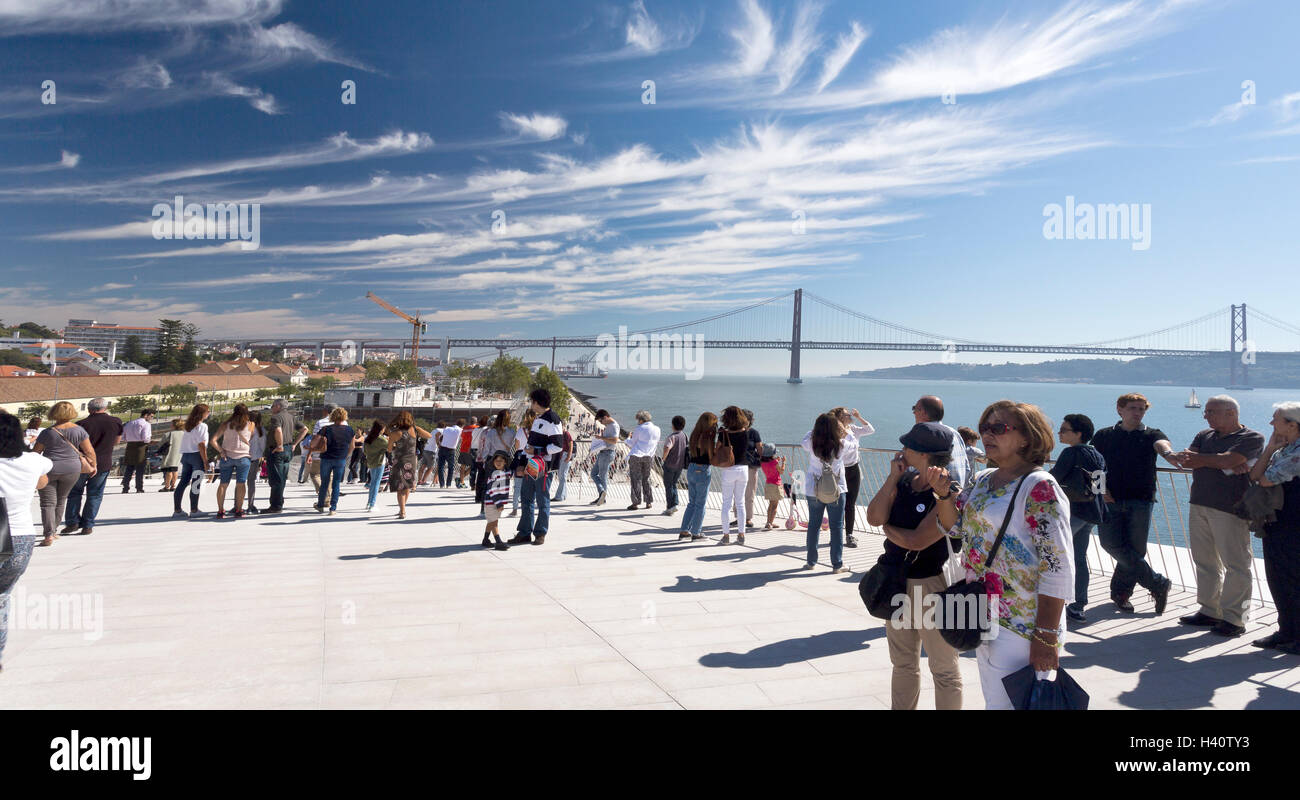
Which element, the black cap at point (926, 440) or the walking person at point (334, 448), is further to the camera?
the walking person at point (334, 448)

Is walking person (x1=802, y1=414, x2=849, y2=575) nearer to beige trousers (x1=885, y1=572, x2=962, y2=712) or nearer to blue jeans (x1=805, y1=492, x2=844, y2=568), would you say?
blue jeans (x1=805, y1=492, x2=844, y2=568)

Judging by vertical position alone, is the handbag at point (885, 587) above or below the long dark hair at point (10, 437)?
below

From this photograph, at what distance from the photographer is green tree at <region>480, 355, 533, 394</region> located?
9275cm

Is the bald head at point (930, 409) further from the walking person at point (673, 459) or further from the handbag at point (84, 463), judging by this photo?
the handbag at point (84, 463)

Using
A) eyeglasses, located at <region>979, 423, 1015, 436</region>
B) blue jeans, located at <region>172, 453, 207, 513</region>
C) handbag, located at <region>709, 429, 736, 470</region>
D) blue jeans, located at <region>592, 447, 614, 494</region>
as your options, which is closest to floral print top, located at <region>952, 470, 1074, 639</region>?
eyeglasses, located at <region>979, 423, 1015, 436</region>

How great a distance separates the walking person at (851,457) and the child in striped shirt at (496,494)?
3188mm

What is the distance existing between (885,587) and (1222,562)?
10.6ft

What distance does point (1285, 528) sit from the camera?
3623 mm

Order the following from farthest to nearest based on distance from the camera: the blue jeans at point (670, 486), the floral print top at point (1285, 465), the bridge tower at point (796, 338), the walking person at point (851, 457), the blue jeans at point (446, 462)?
the bridge tower at point (796, 338), the blue jeans at point (446, 462), the blue jeans at point (670, 486), the walking person at point (851, 457), the floral print top at point (1285, 465)

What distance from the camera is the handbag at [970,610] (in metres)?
1.97

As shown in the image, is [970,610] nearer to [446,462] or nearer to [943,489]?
[943,489]

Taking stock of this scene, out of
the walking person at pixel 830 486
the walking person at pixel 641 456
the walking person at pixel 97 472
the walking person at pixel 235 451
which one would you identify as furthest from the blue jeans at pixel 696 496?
the walking person at pixel 97 472
